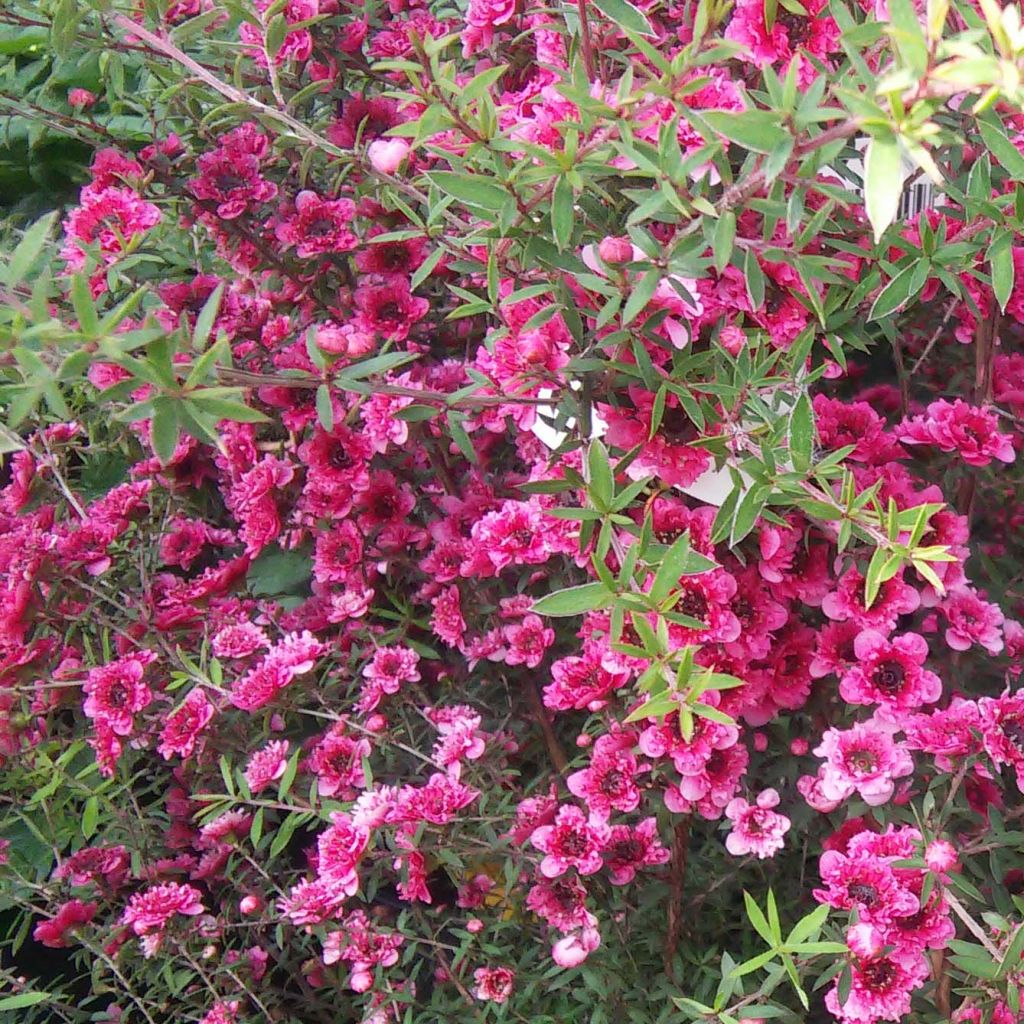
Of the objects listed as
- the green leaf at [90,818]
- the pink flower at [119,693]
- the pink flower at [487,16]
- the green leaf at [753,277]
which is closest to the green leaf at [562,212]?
the green leaf at [753,277]

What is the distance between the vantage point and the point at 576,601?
662mm

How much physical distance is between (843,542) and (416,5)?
79 cm

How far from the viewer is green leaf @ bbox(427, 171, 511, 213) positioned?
0.67 m

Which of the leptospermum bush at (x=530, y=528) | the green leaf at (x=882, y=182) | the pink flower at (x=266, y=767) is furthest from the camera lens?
the pink flower at (x=266, y=767)

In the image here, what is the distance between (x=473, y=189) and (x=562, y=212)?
7 centimetres

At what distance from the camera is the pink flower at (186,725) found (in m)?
0.91

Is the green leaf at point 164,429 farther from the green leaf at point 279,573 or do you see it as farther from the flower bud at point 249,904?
the green leaf at point 279,573

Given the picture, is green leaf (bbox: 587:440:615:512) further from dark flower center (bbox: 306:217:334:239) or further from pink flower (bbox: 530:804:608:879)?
dark flower center (bbox: 306:217:334:239)

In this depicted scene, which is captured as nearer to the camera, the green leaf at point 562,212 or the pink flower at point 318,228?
the green leaf at point 562,212

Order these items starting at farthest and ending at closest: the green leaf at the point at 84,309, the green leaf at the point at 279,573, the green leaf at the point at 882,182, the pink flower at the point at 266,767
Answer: the green leaf at the point at 279,573
the pink flower at the point at 266,767
the green leaf at the point at 84,309
the green leaf at the point at 882,182

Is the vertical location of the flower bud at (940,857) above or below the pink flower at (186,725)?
above

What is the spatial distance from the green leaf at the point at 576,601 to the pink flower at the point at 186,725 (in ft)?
1.33

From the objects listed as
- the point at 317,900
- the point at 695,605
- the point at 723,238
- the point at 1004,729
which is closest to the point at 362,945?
the point at 317,900

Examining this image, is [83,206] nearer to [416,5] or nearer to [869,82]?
[416,5]
